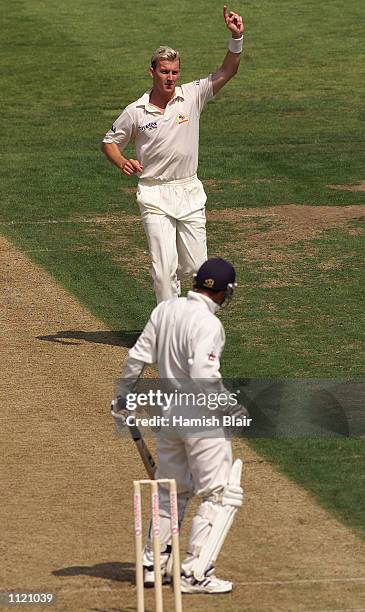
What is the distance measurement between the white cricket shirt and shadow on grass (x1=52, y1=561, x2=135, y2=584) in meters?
1.36

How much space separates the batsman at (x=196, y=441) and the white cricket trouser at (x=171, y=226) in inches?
185

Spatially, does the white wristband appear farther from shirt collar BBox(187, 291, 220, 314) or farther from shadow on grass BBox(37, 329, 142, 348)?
shirt collar BBox(187, 291, 220, 314)

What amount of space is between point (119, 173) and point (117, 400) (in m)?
13.4

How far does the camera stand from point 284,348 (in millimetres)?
15219

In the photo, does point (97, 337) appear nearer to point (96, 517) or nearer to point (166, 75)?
point (166, 75)

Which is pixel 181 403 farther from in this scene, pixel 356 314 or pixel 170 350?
pixel 356 314

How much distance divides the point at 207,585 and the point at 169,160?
578 cm

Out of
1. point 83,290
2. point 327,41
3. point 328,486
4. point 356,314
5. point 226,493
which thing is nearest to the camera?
point 226,493

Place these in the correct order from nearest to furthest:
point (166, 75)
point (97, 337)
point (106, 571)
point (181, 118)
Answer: point (106, 571), point (166, 75), point (181, 118), point (97, 337)

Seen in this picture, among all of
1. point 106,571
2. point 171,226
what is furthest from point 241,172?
point 106,571

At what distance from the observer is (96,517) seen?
11.3 metres

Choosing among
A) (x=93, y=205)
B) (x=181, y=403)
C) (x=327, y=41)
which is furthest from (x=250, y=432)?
(x=327, y=41)

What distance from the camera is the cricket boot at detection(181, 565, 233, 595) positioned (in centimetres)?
987

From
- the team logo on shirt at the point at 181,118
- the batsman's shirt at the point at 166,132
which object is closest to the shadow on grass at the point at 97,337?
the batsman's shirt at the point at 166,132
